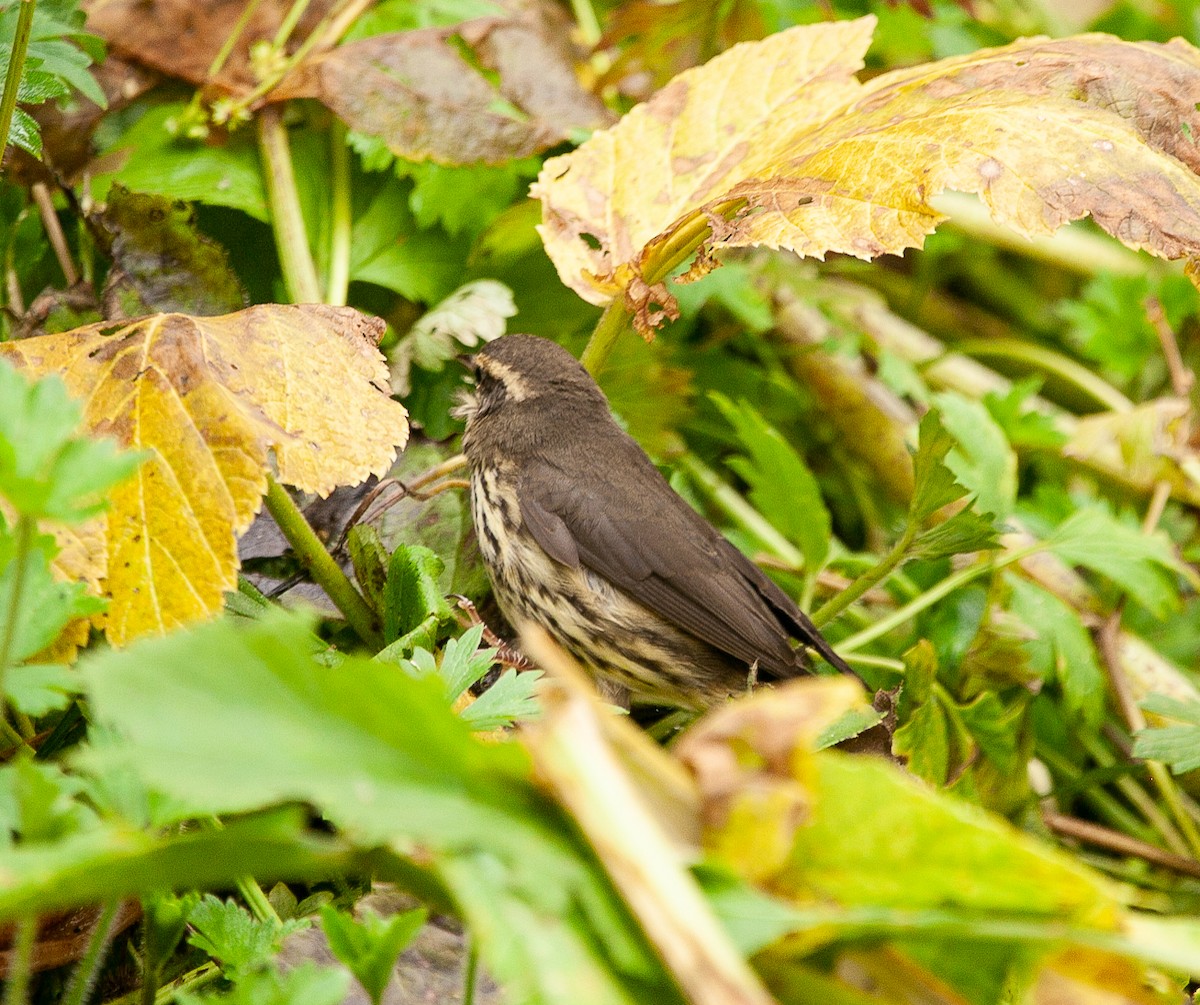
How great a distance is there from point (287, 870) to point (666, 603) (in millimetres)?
1324

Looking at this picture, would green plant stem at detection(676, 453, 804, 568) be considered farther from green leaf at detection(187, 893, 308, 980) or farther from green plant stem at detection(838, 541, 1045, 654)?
green leaf at detection(187, 893, 308, 980)

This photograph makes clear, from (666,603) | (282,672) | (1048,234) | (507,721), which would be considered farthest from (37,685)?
(1048,234)

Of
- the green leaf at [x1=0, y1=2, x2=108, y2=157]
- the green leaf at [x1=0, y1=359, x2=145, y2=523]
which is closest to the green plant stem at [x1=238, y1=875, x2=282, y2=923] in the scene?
the green leaf at [x1=0, y1=359, x2=145, y2=523]

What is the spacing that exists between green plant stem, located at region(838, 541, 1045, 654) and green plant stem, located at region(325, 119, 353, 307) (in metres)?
1.18

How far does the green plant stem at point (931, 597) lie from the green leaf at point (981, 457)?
102 mm

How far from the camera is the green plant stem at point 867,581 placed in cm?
230

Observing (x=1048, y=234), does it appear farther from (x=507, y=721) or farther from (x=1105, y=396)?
(x=1105, y=396)

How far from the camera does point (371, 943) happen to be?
125cm

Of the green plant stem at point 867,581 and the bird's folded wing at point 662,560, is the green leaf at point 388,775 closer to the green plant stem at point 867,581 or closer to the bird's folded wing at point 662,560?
the bird's folded wing at point 662,560

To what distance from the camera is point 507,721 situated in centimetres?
152

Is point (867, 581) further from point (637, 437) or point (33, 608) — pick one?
point (33, 608)

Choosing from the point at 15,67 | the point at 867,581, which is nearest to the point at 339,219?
the point at 15,67

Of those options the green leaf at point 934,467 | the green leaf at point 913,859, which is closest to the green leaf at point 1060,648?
the green leaf at point 934,467

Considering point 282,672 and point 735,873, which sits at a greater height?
point 282,672
